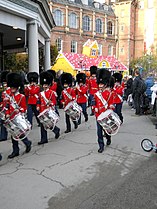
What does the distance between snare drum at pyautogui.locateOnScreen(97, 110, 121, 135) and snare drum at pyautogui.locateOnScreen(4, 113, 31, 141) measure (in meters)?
1.65

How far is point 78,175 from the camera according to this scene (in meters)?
5.49

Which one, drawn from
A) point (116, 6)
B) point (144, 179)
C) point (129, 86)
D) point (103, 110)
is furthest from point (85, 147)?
point (116, 6)

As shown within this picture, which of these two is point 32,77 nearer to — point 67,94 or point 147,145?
point 67,94

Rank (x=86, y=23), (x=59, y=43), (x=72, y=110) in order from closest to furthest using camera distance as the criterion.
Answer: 1. (x=72, y=110)
2. (x=59, y=43)
3. (x=86, y=23)

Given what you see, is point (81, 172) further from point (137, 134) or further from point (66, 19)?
point (66, 19)

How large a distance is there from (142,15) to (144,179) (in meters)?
60.2

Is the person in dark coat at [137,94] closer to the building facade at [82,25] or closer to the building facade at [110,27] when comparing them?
the building facade at [82,25]

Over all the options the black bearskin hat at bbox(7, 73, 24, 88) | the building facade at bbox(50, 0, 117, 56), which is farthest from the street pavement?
the building facade at bbox(50, 0, 117, 56)

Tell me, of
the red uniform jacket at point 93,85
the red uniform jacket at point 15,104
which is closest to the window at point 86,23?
the red uniform jacket at point 93,85

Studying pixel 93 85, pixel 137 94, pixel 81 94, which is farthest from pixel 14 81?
pixel 137 94

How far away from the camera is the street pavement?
14.6ft

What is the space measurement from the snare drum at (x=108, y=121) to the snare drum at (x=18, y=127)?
165cm

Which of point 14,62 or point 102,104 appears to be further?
point 14,62

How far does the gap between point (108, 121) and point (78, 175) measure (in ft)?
5.89
